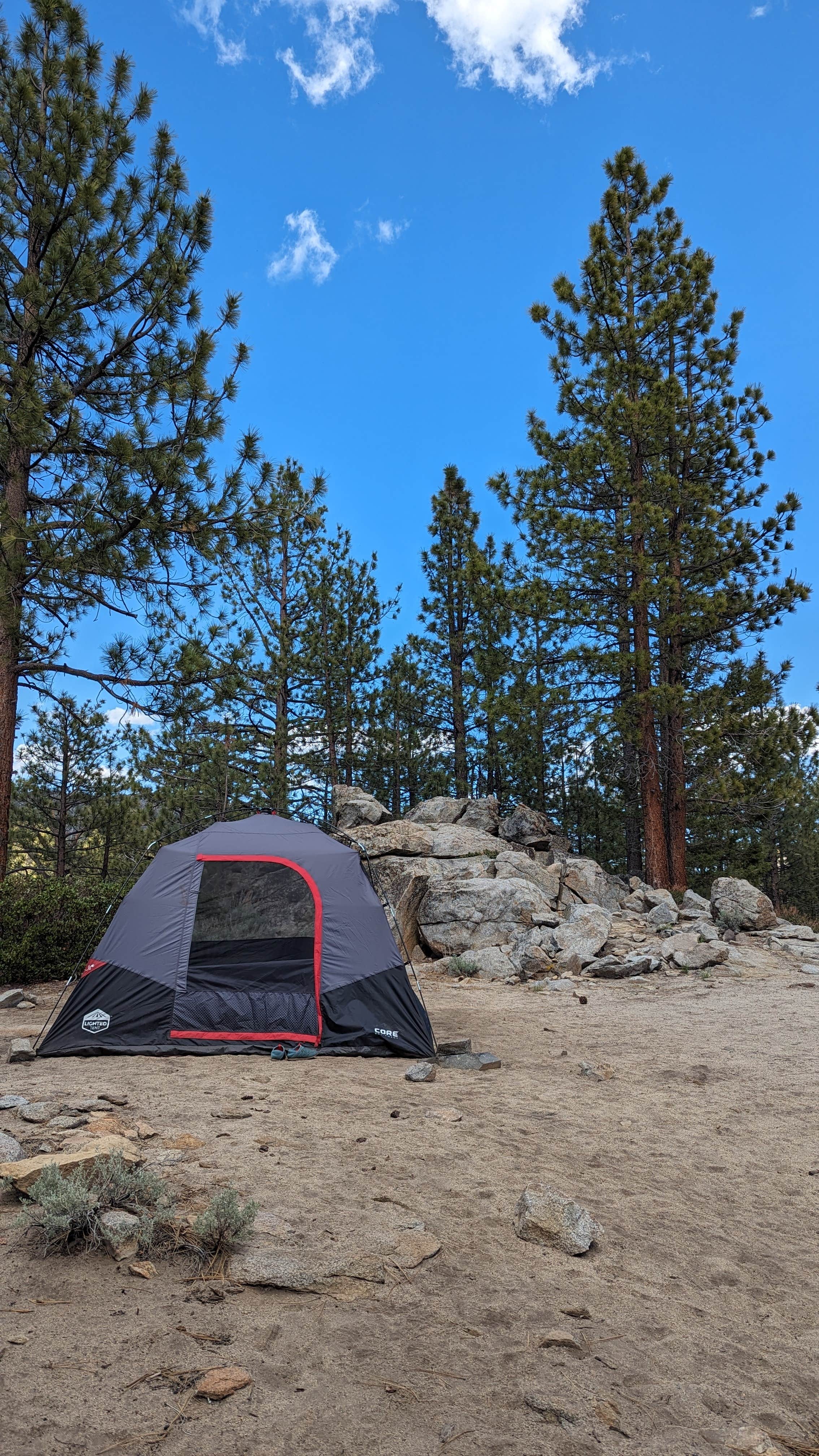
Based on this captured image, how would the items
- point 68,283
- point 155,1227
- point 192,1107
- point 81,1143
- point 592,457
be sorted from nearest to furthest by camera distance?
point 155,1227
point 81,1143
point 192,1107
point 68,283
point 592,457

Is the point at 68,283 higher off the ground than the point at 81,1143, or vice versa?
the point at 68,283

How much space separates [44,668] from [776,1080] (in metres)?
10.7

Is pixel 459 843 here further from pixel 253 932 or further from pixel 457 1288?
pixel 457 1288

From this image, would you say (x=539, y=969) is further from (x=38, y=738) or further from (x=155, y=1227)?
(x=38, y=738)

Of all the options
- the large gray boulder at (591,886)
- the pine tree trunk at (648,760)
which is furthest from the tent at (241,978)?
the pine tree trunk at (648,760)

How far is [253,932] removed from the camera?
27.8 ft

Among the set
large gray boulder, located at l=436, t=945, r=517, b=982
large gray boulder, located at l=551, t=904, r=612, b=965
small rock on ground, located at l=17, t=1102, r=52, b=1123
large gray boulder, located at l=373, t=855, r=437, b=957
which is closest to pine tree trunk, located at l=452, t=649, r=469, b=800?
large gray boulder, located at l=373, t=855, r=437, b=957

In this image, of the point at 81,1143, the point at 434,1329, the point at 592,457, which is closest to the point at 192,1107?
the point at 81,1143

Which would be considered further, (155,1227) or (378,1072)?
(378,1072)

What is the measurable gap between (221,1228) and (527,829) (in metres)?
15.1

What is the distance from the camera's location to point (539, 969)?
1084 cm

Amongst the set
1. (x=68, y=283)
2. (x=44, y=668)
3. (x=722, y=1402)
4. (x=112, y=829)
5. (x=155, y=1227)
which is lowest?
(x=722, y=1402)

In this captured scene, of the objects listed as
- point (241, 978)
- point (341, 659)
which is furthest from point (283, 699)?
point (241, 978)

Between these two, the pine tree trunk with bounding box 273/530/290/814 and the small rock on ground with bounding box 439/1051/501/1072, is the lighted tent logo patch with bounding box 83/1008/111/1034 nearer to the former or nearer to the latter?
the small rock on ground with bounding box 439/1051/501/1072
